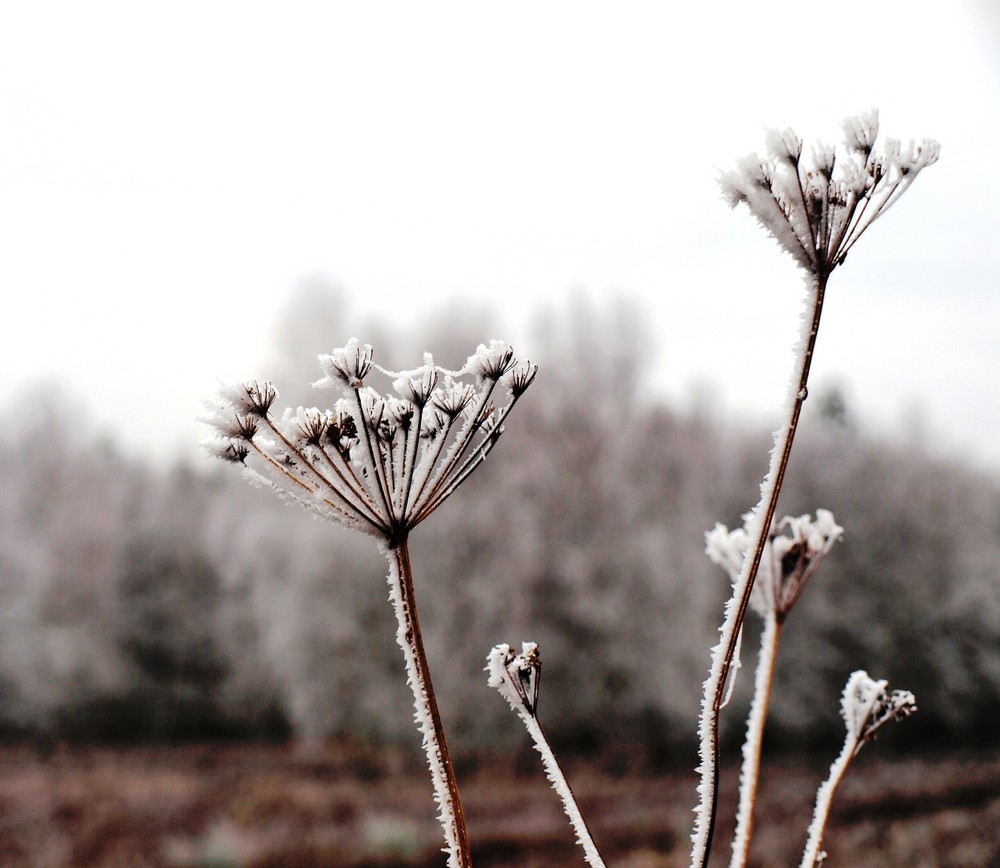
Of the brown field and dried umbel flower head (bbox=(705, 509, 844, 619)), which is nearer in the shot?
dried umbel flower head (bbox=(705, 509, 844, 619))

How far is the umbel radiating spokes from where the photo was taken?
582mm

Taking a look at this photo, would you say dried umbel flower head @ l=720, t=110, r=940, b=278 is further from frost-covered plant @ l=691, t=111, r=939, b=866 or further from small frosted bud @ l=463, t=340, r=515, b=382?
small frosted bud @ l=463, t=340, r=515, b=382

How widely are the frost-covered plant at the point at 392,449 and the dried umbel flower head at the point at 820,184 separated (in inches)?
7.1

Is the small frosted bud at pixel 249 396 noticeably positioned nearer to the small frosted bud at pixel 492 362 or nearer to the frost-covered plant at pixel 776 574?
the small frosted bud at pixel 492 362

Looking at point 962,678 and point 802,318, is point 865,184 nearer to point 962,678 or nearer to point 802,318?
point 802,318

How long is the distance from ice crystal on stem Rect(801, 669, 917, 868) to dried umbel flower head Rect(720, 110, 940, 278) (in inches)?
12.9

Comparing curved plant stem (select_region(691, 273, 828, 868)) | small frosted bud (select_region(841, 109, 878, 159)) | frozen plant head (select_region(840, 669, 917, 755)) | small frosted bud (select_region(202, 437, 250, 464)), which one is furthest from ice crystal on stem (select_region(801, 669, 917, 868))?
small frosted bud (select_region(202, 437, 250, 464))

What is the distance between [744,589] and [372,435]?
263mm

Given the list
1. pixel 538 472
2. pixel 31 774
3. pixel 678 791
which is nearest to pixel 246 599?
Answer: pixel 31 774

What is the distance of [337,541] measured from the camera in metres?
9.41

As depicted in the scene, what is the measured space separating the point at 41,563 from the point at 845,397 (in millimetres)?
10308

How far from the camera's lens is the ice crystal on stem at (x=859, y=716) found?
2.17 feet

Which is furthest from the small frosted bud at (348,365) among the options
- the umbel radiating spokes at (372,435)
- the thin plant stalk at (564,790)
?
the thin plant stalk at (564,790)

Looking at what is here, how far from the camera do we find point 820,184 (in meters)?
0.54
